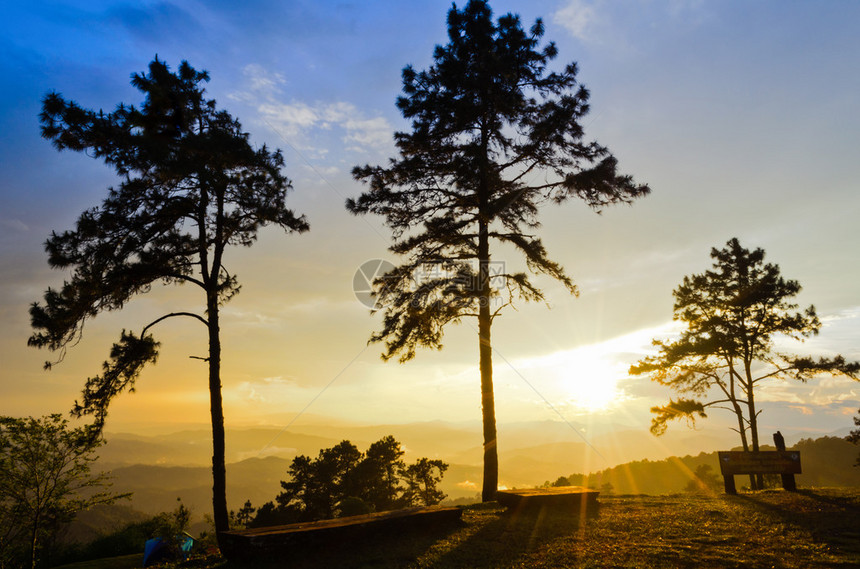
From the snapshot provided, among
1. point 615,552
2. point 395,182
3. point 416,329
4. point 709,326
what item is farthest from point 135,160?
point 709,326

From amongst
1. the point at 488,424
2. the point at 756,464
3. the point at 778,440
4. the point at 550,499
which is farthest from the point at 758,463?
the point at 488,424

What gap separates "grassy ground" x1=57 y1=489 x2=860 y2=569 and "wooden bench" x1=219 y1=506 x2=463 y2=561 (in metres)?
0.21

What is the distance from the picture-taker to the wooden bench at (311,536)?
7.52 metres

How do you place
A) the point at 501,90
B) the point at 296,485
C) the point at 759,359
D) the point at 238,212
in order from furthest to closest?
the point at 296,485, the point at 759,359, the point at 501,90, the point at 238,212

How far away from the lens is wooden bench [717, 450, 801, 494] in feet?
46.9

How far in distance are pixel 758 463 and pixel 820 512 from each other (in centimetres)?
445

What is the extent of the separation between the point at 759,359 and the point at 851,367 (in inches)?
156

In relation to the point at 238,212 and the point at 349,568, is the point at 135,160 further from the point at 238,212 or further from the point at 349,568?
the point at 349,568

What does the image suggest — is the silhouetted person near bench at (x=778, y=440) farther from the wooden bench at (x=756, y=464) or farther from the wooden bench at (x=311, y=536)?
the wooden bench at (x=311, y=536)

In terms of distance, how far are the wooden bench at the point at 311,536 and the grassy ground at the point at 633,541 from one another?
21 cm

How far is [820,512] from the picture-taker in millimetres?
10320

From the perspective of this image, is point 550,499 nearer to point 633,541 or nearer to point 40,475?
point 633,541

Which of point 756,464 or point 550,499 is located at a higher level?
point 756,464

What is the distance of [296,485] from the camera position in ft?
120
